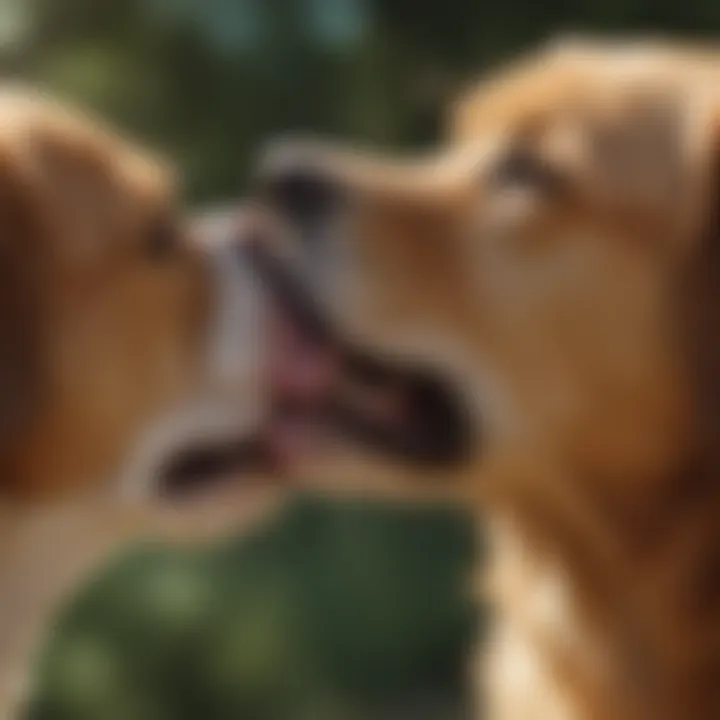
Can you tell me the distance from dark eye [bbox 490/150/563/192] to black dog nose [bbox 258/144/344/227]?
0.14 metres

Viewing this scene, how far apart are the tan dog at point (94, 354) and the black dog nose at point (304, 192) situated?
0.06 metres

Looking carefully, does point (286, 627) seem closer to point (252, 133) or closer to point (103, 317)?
point (252, 133)

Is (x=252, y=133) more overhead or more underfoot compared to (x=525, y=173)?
more overhead

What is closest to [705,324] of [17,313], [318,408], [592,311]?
[592,311]

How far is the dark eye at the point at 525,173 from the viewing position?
1.51 metres

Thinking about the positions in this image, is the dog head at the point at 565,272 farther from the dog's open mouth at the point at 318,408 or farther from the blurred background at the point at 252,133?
the blurred background at the point at 252,133

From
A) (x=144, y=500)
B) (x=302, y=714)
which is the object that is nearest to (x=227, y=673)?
(x=302, y=714)

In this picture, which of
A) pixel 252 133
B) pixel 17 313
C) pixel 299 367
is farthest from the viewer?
pixel 252 133

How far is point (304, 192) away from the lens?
58.4 inches

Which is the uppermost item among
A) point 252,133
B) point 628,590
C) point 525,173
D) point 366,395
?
point 252,133

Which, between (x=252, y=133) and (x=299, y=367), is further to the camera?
(x=252, y=133)

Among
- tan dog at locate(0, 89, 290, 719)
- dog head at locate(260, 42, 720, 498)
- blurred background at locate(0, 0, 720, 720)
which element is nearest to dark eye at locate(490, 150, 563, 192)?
dog head at locate(260, 42, 720, 498)

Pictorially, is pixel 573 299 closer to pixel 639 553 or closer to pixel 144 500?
pixel 639 553

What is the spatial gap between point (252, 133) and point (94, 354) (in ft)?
2.96
